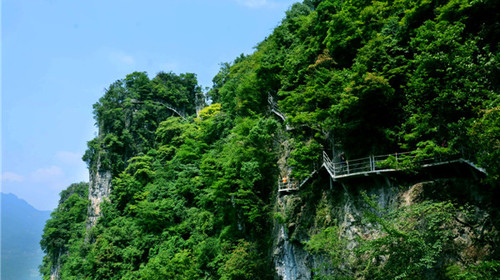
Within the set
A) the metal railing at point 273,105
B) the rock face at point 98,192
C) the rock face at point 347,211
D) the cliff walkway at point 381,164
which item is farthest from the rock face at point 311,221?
the rock face at point 98,192

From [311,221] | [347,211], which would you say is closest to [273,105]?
[311,221]

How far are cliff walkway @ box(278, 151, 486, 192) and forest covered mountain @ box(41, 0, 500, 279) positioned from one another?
16cm

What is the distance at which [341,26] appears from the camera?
16.9m

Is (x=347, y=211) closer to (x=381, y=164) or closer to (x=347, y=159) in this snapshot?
(x=347, y=159)

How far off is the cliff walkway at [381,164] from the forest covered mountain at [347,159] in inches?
6.2

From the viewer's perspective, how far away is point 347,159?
15.2 meters

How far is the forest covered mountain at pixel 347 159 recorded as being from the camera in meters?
10.7

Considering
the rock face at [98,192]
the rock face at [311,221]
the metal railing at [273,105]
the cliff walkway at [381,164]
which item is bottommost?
the rock face at [311,221]

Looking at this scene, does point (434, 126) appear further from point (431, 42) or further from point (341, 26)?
point (341, 26)

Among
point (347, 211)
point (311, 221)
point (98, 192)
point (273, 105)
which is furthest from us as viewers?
point (98, 192)

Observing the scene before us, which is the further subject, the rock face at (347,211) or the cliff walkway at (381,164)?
the cliff walkway at (381,164)

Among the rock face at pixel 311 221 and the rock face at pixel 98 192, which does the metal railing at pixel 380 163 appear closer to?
the rock face at pixel 311 221

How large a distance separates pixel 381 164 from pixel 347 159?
261 cm

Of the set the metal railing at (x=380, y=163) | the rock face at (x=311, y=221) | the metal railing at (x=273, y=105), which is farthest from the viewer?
the metal railing at (x=273, y=105)
